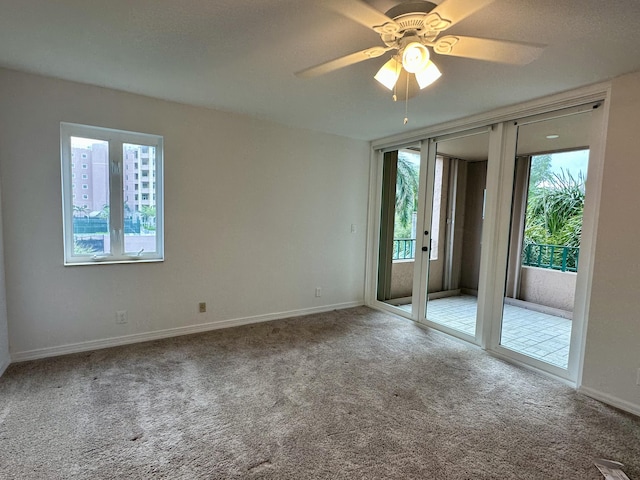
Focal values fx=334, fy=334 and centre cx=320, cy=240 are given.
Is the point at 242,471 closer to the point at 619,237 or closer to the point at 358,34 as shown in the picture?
the point at 358,34

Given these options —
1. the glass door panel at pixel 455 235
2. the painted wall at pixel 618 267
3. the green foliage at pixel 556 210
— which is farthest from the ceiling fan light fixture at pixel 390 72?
the glass door panel at pixel 455 235

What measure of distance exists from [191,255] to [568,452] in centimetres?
334

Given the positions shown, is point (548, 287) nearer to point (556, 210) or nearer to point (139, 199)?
point (556, 210)

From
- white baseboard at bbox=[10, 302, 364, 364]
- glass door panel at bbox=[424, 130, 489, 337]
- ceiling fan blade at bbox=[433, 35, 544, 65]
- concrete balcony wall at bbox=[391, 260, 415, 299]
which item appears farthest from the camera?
concrete balcony wall at bbox=[391, 260, 415, 299]

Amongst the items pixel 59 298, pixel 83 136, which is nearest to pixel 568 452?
pixel 59 298

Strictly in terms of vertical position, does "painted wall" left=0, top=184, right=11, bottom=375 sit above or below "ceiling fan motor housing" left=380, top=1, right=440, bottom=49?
below

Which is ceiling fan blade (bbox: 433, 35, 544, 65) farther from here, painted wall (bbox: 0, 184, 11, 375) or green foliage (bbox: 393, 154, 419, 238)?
painted wall (bbox: 0, 184, 11, 375)

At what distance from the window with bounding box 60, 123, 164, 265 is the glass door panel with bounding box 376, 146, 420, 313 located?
2.81 metres

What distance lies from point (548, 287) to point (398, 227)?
6.01 ft

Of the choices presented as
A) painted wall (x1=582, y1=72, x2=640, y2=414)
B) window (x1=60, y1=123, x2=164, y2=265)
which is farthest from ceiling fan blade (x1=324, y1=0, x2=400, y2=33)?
window (x1=60, y1=123, x2=164, y2=265)

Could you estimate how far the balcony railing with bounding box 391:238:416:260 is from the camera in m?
4.20

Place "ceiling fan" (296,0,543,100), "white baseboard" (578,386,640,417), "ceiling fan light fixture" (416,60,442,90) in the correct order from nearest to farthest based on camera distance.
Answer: "ceiling fan" (296,0,543,100)
"ceiling fan light fixture" (416,60,442,90)
"white baseboard" (578,386,640,417)

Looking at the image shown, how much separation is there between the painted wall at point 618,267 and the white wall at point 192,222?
8.94ft

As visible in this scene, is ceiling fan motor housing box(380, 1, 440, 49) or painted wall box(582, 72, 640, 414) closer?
ceiling fan motor housing box(380, 1, 440, 49)
